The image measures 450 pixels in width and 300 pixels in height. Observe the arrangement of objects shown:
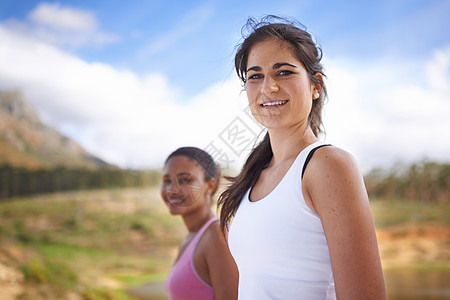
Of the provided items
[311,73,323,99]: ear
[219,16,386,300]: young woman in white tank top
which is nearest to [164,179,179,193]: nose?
[219,16,386,300]: young woman in white tank top

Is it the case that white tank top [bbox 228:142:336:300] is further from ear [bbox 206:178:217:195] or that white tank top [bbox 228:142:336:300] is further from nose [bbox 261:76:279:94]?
ear [bbox 206:178:217:195]

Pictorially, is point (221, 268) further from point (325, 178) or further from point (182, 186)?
point (325, 178)

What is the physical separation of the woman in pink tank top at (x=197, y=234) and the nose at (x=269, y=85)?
1.85ft

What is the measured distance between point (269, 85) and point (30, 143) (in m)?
11.9

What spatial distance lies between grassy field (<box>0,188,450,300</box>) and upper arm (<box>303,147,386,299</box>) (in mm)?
7413

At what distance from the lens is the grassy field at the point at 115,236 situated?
28.3 feet

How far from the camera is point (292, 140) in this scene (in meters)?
0.89

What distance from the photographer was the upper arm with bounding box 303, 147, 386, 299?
2.08ft

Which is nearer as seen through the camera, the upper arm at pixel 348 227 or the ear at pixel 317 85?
the upper arm at pixel 348 227

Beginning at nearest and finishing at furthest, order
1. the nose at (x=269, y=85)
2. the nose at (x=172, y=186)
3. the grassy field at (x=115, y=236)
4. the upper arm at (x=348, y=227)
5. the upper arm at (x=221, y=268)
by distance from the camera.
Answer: the upper arm at (x=348, y=227) < the nose at (x=269, y=85) < the upper arm at (x=221, y=268) < the nose at (x=172, y=186) < the grassy field at (x=115, y=236)

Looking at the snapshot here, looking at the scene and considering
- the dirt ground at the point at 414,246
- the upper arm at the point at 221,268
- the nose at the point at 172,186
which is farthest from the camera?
the dirt ground at the point at 414,246

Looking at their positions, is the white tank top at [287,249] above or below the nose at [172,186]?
below

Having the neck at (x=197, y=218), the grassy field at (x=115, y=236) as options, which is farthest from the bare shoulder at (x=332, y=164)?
the grassy field at (x=115, y=236)

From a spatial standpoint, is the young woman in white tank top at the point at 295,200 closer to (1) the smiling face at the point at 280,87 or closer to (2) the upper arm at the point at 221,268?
(1) the smiling face at the point at 280,87
